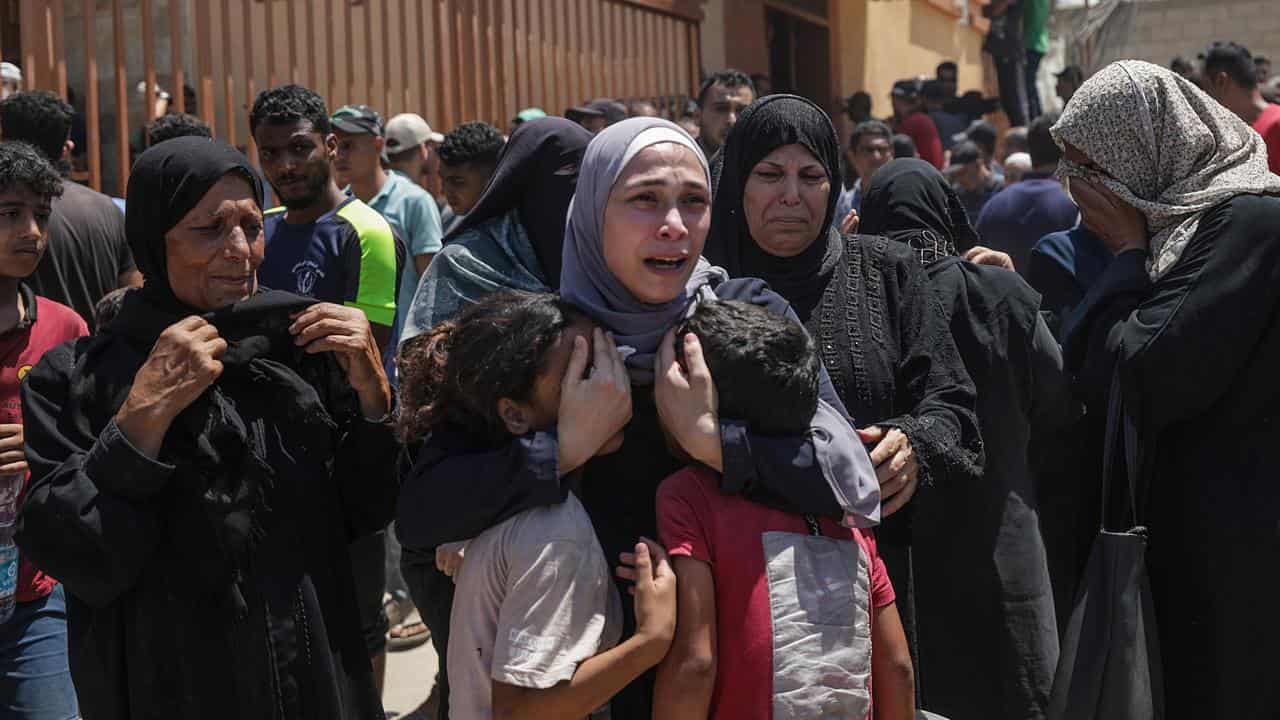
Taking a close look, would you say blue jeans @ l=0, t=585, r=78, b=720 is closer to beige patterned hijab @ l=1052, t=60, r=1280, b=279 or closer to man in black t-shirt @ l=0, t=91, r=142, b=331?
man in black t-shirt @ l=0, t=91, r=142, b=331

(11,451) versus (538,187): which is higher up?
(538,187)

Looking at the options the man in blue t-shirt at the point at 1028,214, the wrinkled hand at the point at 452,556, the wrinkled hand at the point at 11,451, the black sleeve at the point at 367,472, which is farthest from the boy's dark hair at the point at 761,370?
the man in blue t-shirt at the point at 1028,214

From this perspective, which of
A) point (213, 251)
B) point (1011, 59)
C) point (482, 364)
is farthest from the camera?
point (1011, 59)

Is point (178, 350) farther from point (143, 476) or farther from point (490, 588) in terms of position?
point (490, 588)

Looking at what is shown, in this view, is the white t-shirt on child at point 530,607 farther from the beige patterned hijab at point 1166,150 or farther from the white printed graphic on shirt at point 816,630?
the beige patterned hijab at point 1166,150

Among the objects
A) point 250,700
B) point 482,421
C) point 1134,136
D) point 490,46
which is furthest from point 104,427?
point 490,46

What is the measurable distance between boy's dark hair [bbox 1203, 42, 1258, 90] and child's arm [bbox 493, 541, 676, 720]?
546cm

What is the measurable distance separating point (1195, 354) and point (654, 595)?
51.7 inches

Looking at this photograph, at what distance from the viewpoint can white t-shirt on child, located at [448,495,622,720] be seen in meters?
1.98

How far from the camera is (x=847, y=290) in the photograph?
2.77m

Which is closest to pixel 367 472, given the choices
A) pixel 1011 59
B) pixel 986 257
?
pixel 986 257

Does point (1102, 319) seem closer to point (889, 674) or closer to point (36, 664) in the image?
point (889, 674)

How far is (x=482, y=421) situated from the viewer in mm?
2152

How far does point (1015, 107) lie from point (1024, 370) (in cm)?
1143
